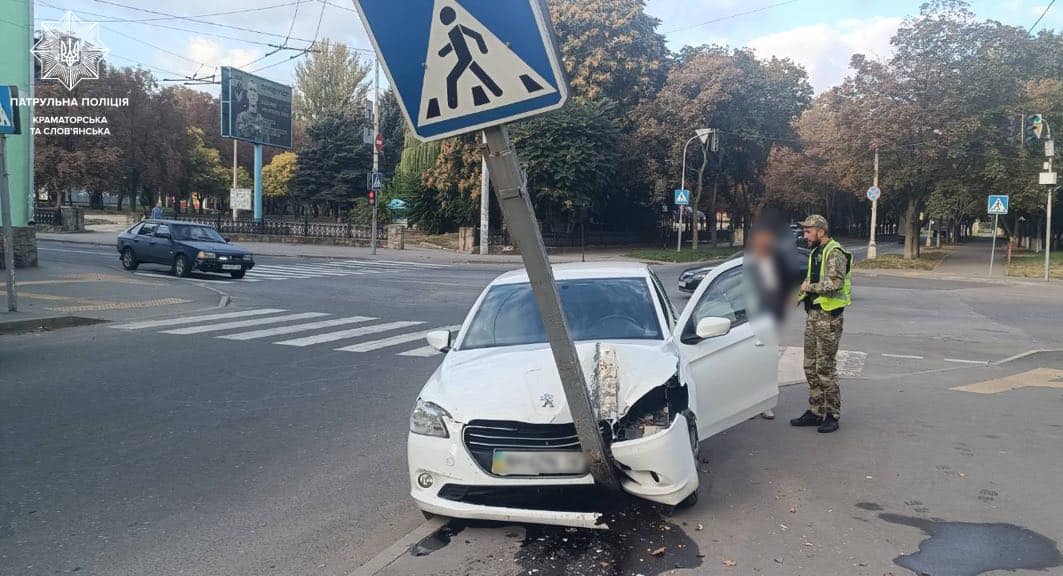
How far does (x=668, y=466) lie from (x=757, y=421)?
3340mm

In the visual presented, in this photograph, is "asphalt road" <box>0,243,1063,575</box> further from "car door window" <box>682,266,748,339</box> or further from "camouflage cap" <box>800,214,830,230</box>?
"camouflage cap" <box>800,214,830,230</box>

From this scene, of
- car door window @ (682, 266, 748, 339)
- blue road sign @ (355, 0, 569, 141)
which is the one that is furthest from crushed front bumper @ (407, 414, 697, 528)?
blue road sign @ (355, 0, 569, 141)

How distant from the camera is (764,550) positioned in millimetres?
4359

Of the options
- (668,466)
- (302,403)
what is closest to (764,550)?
(668,466)

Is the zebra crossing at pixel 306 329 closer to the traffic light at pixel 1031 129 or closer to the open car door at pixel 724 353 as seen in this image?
the open car door at pixel 724 353

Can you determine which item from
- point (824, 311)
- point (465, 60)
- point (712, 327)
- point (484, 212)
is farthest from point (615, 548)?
point (484, 212)

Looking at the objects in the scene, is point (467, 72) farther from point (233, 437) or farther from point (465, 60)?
point (233, 437)

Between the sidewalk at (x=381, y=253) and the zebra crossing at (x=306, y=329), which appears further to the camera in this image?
the sidewalk at (x=381, y=253)

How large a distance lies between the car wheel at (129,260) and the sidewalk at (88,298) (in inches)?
75.3

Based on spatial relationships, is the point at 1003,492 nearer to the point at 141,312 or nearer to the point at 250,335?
the point at 250,335

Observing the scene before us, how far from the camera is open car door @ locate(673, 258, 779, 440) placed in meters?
5.54

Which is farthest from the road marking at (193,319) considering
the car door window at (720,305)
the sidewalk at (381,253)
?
the sidewalk at (381,253)

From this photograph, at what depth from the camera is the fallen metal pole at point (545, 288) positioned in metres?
3.72

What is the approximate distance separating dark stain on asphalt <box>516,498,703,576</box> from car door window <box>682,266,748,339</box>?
1518mm
